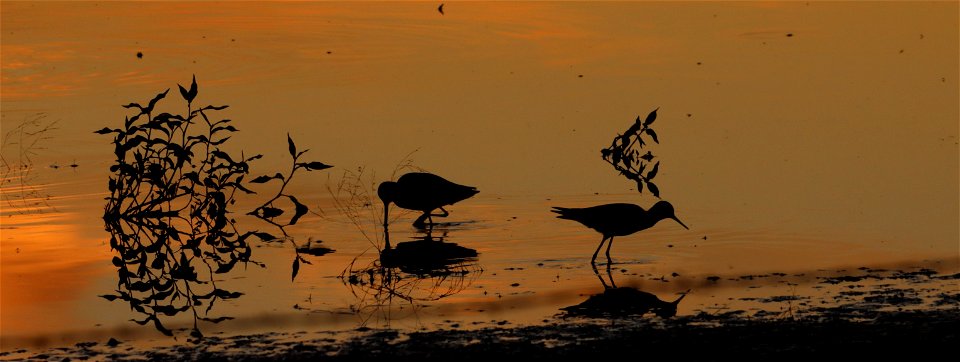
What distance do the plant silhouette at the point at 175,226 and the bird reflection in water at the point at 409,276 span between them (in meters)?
Result: 0.75

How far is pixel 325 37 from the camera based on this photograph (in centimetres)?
2856

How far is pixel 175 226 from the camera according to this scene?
52.0ft

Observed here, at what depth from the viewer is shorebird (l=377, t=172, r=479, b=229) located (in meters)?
16.4

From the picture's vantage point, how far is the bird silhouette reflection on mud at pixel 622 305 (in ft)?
38.4

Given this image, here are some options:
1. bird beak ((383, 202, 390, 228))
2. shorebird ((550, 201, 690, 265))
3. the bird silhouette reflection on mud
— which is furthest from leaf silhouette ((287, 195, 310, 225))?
the bird silhouette reflection on mud

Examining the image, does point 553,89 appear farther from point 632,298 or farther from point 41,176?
point 632,298

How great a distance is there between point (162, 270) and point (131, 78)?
35.0ft

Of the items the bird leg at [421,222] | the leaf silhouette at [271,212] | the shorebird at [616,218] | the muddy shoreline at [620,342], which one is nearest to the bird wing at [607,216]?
the shorebird at [616,218]

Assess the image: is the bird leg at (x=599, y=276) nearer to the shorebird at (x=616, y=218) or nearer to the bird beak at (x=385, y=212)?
the shorebird at (x=616, y=218)

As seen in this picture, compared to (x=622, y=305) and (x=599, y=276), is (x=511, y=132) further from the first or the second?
(x=622, y=305)

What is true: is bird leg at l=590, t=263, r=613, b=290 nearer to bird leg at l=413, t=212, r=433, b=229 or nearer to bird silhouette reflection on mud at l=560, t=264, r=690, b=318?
bird silhouette reflection on mud at l=560, t=264, r=690, b=318

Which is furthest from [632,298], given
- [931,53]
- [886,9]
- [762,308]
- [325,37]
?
[886,9]

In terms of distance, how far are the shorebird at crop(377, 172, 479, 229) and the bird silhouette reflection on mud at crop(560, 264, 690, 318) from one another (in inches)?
152

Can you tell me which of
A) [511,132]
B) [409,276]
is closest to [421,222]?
[409,276]
